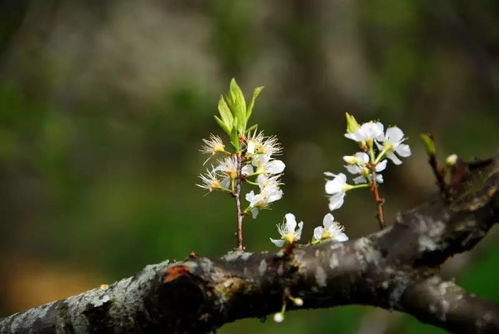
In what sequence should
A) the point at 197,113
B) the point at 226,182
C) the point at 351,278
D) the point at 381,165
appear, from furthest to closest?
the point at 197,113 → the point at 226,182 → the point at 381,165 → the point at 351,278

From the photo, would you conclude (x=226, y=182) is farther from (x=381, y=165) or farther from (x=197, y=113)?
(x=197, y=113)

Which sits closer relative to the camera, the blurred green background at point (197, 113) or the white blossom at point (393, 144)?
the white blossom at point (393, 144)

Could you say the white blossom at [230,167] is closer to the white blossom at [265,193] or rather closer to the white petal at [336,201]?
the white blossom at [265,193]

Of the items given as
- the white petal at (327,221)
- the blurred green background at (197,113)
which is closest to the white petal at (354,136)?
the white petal at (327,221)

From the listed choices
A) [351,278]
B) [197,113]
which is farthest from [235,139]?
[197,113]

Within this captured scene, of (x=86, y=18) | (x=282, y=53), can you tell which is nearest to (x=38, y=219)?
(x=86, y=18)

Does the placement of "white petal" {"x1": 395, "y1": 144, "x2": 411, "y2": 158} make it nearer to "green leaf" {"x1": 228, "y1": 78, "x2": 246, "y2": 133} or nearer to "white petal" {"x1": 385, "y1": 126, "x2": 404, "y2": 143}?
"white petal" {"x1": 385, "y1": 126, "x2": 404, "y2": 143}

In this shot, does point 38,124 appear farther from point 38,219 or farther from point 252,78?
point 252,78
